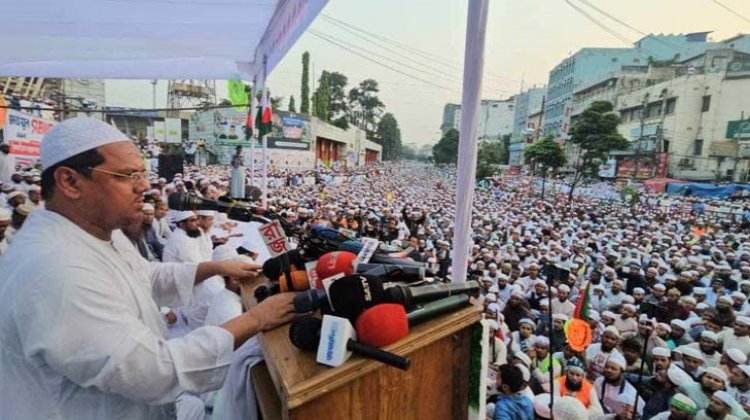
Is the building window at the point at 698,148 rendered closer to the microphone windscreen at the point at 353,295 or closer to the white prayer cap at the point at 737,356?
the white prayer cap at the point at 737,356

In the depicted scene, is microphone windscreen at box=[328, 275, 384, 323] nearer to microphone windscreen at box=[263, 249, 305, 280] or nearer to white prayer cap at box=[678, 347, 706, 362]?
microphone windscreen at box=[263, 249, 305, 280]

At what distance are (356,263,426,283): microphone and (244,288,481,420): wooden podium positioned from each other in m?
0.22

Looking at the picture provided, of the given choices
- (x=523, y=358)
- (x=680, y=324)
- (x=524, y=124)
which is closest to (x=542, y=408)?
(x=523, y=358)

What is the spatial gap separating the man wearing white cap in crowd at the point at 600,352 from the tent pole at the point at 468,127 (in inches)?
191

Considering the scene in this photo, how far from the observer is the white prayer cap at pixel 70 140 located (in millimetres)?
1062

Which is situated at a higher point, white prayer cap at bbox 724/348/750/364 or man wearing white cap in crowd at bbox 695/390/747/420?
white prayer cap at bbox 724/348/750/364

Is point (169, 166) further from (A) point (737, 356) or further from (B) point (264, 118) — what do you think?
(A) point (737, 356)

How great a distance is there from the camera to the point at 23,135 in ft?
41.9

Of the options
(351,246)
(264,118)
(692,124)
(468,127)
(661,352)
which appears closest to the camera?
(351,246)

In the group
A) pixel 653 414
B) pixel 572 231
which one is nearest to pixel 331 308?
pixel 653 414

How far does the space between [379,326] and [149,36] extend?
17.0ft

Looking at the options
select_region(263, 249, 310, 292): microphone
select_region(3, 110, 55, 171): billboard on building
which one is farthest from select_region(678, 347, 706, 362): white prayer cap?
select_region(3, 110, 55, 171): billboard on building

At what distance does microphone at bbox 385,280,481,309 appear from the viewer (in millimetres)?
1015

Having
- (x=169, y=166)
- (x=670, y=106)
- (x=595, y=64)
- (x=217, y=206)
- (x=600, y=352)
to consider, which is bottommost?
(x=600, y=352)
